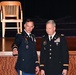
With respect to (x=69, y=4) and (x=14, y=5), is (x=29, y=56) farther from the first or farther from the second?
(x=69, y=4)

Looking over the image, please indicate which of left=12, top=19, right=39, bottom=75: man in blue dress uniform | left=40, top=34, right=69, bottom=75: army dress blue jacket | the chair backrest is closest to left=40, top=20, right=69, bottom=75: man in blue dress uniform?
left=40, top=34, right=69, bottom=75: army dress blue jacket

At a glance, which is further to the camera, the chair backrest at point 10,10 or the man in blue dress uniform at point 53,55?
the chair backrest at point 10,10

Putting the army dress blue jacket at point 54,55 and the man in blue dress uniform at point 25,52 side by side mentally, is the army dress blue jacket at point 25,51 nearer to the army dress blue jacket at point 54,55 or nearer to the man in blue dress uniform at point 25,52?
the man in blue dress uniform at point 25,52

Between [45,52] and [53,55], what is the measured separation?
80 mm

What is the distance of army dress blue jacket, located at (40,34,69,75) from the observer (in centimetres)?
259

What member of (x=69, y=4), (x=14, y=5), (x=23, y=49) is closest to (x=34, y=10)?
(x=69, y=4)

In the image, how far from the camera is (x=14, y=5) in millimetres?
4590

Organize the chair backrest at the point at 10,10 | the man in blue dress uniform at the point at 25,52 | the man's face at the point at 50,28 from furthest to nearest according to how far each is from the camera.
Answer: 1. the chair backrest at the point at 10,10
2. the man in blue dress uniform at the point at 25,52
3. the man's face at the point at 50,28

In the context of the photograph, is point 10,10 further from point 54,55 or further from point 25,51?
point 54,55

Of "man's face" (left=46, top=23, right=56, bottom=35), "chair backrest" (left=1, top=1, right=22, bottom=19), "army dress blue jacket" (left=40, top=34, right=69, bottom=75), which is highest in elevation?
"chair backrest" (left=1, top=1, right=22, bottom=19)

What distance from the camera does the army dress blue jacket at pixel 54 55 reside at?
259 centimetres

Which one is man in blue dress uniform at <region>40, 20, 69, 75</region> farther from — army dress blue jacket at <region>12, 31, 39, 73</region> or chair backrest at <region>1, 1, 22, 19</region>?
chair backrest at <region>1, 1, 22, 19</region>

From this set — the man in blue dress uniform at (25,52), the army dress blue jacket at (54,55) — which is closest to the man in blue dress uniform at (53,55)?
the army dress blue jacket at (54,55)

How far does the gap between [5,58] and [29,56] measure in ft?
2.10
